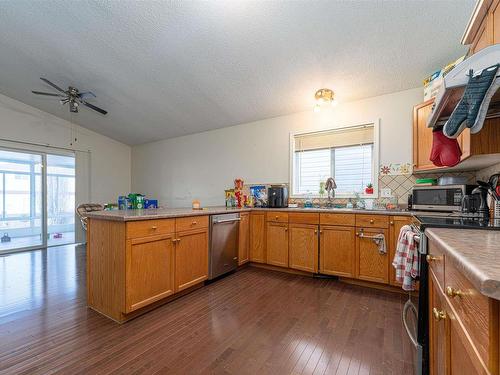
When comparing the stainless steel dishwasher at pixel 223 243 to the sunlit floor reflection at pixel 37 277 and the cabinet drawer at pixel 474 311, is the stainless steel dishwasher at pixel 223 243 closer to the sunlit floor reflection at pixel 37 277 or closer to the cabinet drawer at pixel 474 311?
the sunlit floor reflection at pixel 37 277

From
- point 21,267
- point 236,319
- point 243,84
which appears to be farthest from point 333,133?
point 21,267

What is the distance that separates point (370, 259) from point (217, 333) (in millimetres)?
1803

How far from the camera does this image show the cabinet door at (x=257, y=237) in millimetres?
3287

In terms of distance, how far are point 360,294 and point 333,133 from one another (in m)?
2.18

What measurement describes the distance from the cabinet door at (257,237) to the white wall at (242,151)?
2.64 ft

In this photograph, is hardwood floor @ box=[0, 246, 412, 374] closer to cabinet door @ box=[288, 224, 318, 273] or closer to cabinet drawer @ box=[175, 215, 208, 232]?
cabinet door @ box=[288, 224, 318, 273]

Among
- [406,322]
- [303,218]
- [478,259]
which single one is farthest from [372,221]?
[478,259]

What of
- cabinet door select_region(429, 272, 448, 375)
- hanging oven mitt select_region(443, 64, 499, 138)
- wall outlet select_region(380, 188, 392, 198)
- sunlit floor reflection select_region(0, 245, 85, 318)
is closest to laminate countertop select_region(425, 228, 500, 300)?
cabinet door select_region(429, 272, 448, 375)

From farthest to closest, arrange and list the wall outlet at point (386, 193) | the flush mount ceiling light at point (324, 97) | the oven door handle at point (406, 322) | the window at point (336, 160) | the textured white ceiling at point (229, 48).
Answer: the window at point (336, 160)
the flush mount ceiling light at point (324, 97)
the wall outlet at point (386, 193)
the textured white ceiling at point (229, 48)
the oven door handle at point (406, 322)

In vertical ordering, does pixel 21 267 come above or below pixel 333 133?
below

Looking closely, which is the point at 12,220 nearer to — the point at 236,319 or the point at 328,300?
the point at 236,319

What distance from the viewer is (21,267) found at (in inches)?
131

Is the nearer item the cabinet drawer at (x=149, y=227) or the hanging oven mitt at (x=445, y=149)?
the hanging oven mitt at (x=445, y=149)

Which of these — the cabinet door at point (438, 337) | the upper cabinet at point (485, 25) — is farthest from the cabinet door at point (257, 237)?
the upper cabinet at point (485, 25)
